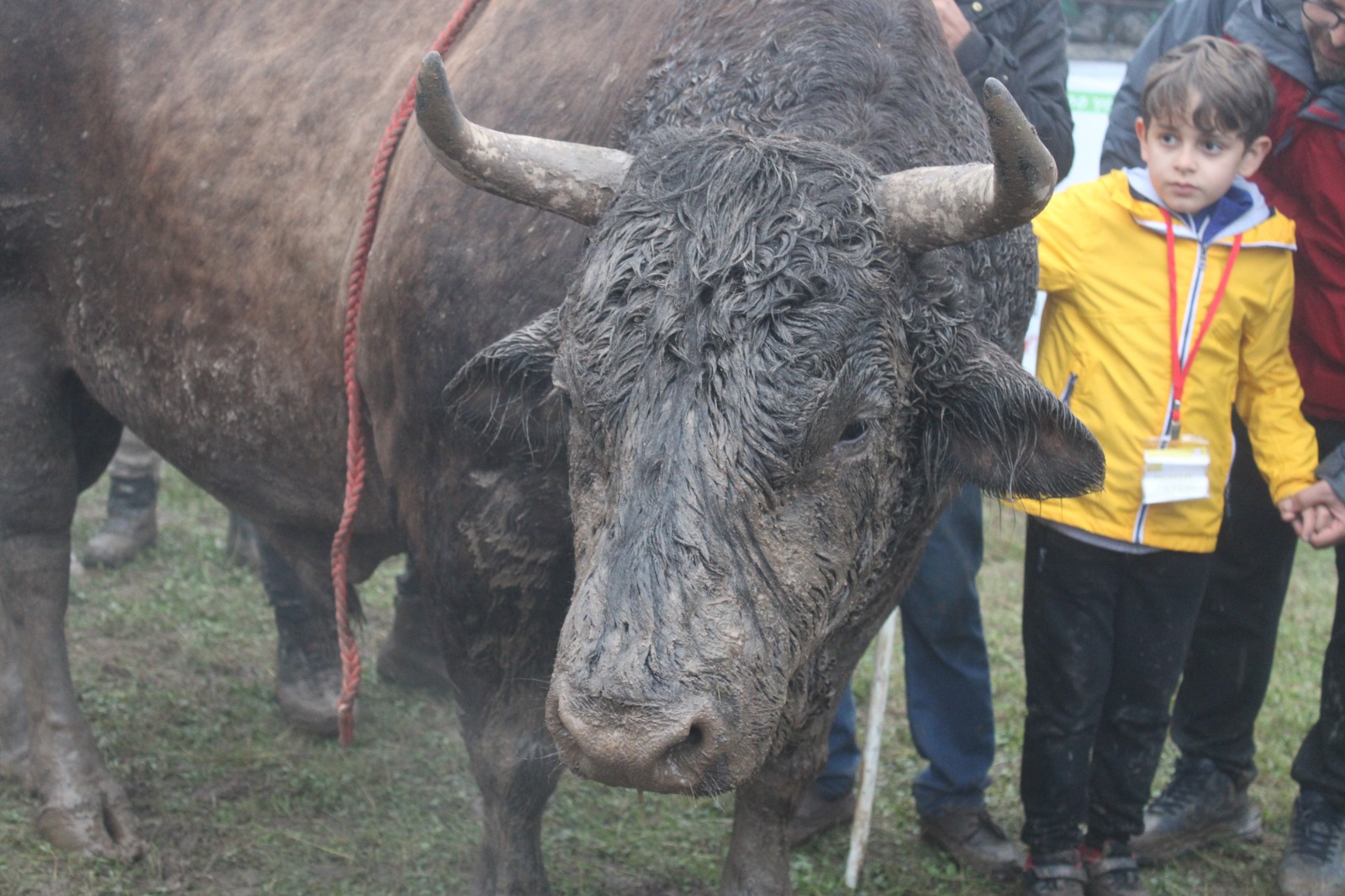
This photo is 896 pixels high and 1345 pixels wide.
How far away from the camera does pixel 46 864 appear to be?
141 inches

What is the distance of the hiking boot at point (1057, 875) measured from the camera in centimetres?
363

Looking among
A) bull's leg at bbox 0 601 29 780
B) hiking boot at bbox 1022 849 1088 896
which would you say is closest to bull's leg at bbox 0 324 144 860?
bull's leg at bbox 0 601 29 780

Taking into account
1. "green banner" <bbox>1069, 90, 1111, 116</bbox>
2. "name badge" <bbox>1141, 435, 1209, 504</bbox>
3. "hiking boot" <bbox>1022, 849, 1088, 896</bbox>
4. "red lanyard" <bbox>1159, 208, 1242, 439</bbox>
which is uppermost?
"red lanyard" <bbox>1159, 208, 1242, 439</bbox>

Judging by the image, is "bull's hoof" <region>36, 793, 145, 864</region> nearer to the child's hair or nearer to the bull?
the bull

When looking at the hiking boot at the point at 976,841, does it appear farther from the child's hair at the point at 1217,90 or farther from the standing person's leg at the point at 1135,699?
the child's hair at the point at 1217,90

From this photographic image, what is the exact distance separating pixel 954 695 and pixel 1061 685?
1.52 ft

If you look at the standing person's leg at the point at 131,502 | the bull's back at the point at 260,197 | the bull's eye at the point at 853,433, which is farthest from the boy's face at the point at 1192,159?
the standing person's leg at the point at 131,502

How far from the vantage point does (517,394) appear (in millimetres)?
2799

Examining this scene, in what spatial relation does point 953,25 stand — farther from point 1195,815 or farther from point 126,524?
point 126,524

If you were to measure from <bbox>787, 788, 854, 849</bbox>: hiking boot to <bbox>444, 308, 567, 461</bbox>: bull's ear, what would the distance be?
1704 millimetres

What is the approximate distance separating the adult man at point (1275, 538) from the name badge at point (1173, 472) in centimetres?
35

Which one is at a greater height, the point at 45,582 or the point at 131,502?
the point at 45,582

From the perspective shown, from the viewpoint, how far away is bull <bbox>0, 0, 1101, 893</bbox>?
2.18 m

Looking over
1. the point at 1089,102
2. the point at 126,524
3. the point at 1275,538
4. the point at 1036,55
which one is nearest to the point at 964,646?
the point at 1275,538
